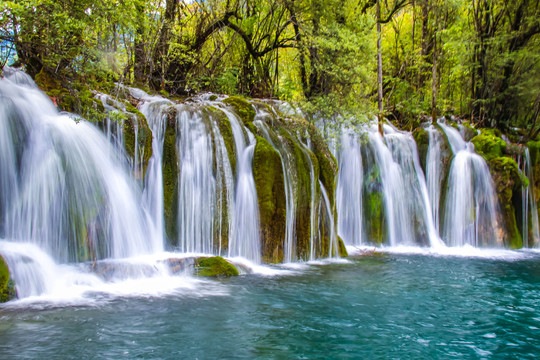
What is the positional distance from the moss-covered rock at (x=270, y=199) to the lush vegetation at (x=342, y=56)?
3885 mm

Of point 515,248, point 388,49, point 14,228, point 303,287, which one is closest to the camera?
point 14,228

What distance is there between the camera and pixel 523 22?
16.2m

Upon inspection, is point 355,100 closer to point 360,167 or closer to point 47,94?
point 360,167

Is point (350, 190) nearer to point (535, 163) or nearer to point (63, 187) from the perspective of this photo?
point (535, 163)

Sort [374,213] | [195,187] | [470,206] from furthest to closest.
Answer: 1. [470,206]
2. [374,213]
3. [195,187]

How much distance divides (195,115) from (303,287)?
16.7 feet

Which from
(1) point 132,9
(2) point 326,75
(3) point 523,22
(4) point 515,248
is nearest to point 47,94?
(1) point 132,9

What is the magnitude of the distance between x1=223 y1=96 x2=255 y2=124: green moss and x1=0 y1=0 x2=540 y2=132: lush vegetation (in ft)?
7.58

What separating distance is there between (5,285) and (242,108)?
7.50 meters

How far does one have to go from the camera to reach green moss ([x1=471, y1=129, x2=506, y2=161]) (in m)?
14.8

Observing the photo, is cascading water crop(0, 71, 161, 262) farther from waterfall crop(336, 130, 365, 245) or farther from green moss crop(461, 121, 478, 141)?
green moss crop(461, 121, 478, 141)

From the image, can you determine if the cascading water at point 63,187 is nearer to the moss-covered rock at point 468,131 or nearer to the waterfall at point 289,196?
the waterfall at point 289,196

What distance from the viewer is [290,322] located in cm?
573

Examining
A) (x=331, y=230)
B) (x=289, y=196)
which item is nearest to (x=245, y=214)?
(x=289, y=196)
